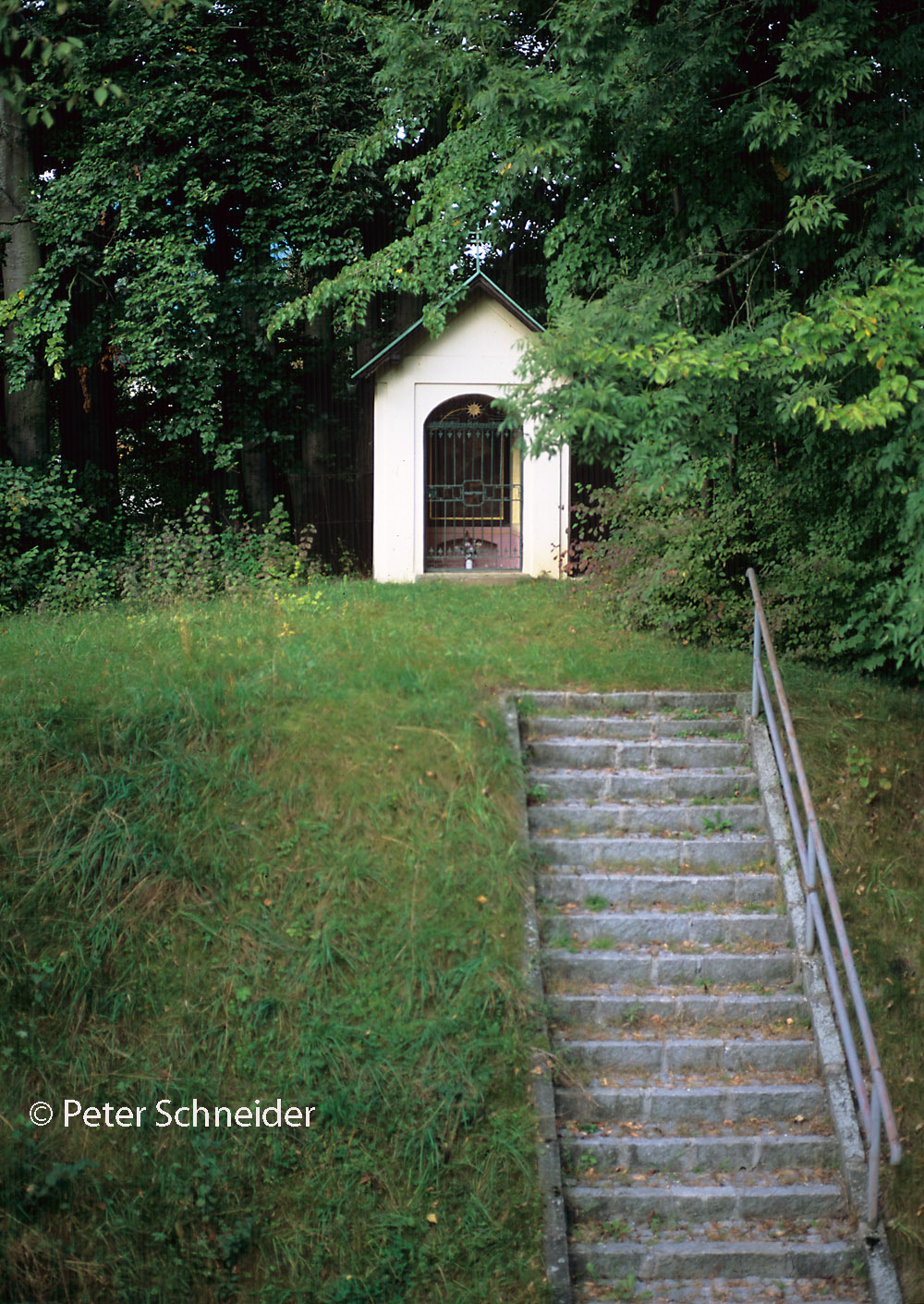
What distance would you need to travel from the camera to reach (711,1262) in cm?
511

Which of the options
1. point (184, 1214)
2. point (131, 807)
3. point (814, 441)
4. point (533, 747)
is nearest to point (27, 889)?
point (131, 807)

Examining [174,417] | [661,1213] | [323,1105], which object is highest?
[174,417]

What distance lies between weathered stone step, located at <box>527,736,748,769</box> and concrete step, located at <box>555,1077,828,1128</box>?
2.67m

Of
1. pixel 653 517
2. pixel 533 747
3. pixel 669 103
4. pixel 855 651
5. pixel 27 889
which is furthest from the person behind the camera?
pixel 653 517

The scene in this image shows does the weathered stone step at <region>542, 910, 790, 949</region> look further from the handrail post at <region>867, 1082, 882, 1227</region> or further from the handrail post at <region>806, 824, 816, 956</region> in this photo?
the handrail post at <region>867, 1082, 882, 1227</region>

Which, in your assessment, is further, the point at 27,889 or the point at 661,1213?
the point at 27,889

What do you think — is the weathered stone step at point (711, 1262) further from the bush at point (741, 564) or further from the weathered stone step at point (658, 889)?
the bush at point (741, 564)

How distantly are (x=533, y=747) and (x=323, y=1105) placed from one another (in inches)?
124

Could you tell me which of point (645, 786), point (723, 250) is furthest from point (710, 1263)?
point (723, 250)

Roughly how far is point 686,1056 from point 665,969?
56 centimetres

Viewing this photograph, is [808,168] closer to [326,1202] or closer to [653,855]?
[653,855]

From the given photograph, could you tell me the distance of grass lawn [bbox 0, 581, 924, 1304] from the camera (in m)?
5.16

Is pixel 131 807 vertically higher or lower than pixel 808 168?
lower

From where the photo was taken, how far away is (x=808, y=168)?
316 inches
